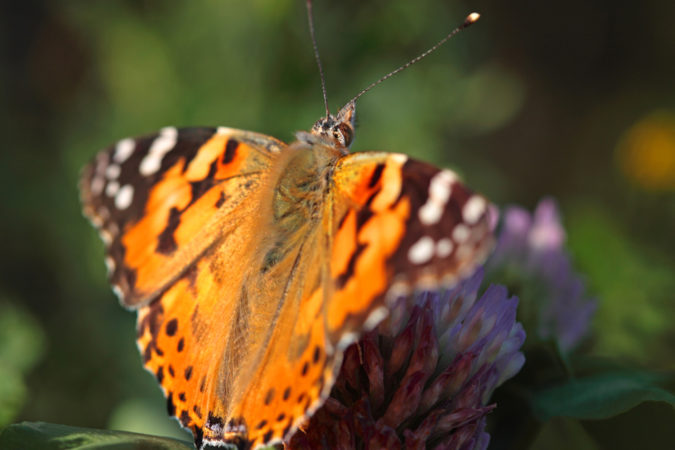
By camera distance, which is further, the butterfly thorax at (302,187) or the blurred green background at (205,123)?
the blurred green background at (205,123)

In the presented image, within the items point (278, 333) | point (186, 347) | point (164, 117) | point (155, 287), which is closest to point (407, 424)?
point (278, 333)

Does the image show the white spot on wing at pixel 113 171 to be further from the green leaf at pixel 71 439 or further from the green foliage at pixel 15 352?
the green foliage at pixel 15 352

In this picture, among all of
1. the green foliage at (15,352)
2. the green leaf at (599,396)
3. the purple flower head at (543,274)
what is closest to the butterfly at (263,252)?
the green leaf at (599,396)

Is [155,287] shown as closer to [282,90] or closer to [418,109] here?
[282,90]

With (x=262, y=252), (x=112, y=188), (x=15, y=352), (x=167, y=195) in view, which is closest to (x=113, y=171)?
(x=112, y=188)

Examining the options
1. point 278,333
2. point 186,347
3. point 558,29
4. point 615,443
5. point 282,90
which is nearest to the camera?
point 278,333

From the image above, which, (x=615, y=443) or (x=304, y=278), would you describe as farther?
(x=615, y=443)

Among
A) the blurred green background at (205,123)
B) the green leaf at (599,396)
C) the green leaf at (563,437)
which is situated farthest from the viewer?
the blurred green background at (205,123)

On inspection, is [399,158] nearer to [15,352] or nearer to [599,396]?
[599,396]
